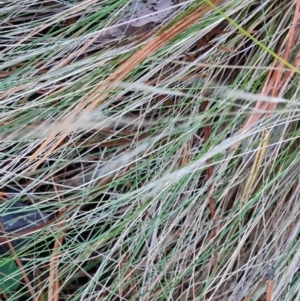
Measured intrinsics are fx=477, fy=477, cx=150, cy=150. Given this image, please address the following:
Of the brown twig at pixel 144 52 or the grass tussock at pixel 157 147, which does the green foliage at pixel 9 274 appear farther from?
the brown twig at pixel 144 52

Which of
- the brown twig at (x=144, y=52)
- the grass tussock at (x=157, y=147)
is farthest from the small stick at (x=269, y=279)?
the brown twig at (x=144, y=52)

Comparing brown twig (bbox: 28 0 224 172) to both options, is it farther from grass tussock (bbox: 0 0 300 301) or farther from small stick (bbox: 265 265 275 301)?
small stick (bbox: 265 265 275 301)

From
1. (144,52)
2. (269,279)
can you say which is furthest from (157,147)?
(269,279)

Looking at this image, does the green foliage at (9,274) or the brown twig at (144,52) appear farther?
the green foliage at (9,274)

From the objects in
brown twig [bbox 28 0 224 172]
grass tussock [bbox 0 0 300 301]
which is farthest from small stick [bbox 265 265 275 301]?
brown twig [bbox 28 0 224 172]

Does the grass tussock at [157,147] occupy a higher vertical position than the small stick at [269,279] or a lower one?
higher

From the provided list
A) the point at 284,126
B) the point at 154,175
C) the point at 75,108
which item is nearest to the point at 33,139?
the point at 75,108

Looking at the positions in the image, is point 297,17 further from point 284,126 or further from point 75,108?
point 75,108

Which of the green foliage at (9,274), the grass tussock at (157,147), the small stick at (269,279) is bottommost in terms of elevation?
the small stick at (269,279)
